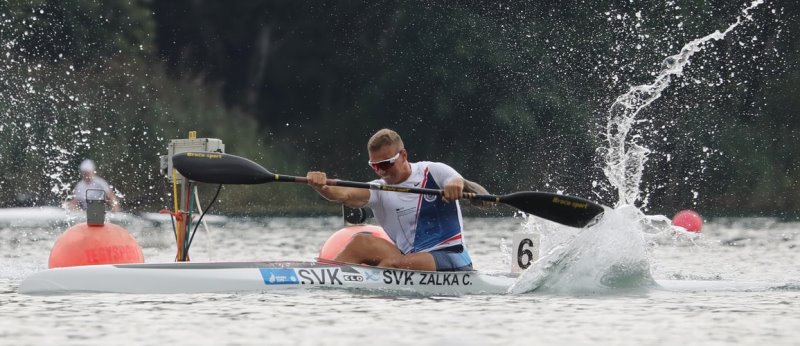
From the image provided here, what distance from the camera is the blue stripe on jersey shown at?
35.7ft

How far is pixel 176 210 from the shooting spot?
1170 centimetres

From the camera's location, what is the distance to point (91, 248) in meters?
11.6

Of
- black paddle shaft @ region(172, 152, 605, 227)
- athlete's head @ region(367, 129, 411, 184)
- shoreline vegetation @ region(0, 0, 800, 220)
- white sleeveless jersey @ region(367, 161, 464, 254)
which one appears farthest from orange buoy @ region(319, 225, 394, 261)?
shoreline vegetation @ region(0, 0, 800, 220)

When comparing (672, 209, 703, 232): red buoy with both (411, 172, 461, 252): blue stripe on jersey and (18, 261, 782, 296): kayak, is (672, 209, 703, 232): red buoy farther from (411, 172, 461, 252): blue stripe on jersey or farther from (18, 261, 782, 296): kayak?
(411, 172, 461, 252): blue stripe on jersey

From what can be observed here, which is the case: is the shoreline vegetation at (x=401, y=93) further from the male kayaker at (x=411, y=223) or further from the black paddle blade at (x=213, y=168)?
the male kayaker at (x=411, y=223)

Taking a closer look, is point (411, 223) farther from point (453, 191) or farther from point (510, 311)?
point (510, 311)

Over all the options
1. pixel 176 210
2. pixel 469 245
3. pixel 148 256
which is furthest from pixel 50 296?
pixel 469 245

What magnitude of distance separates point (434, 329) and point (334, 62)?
31.6 metres

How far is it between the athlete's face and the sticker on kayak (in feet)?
3.54

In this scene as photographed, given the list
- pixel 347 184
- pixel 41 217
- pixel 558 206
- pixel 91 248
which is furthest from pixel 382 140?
pixel 41 217

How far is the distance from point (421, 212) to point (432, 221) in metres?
0.12

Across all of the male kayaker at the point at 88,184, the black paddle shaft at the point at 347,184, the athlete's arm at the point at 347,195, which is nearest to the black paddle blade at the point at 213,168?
the black paddle shaft at the point at 347,184

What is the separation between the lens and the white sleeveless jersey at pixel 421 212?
1087cm

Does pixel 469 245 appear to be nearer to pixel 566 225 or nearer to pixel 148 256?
pixel 148 256
